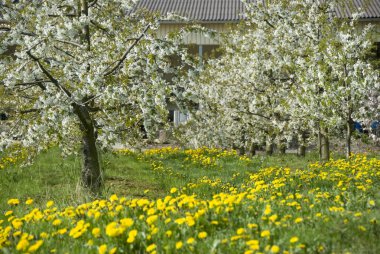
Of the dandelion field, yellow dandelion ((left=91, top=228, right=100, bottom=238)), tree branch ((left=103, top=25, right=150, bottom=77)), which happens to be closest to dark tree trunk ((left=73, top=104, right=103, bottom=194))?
tree branch ((left=103, top=25, right=150, bottom=77))

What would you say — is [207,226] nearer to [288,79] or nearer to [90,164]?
[90,164]

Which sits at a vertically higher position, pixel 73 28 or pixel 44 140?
pixel 73 28

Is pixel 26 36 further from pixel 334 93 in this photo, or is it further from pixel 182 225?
pixel 334 93

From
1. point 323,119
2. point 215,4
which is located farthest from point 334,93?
point 215,4

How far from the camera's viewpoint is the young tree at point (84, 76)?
21.9ft

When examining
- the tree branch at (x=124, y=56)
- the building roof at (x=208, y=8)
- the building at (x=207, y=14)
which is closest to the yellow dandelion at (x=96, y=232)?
the tree branch at (x=124, y=56)

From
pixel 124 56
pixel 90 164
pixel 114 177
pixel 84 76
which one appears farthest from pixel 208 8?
pixel 84 76

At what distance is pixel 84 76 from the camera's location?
6.77 metres

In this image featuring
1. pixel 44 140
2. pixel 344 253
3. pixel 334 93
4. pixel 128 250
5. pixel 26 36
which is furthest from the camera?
pixel 334 93

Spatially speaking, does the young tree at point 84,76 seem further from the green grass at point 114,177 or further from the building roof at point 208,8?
the building roof at point 208,8

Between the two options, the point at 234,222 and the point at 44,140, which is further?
the point at 44,140

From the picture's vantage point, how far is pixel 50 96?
688 centimetres

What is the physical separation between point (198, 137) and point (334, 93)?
687 cm

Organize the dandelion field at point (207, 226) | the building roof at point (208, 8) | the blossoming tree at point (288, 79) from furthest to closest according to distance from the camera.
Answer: the building roof at point (208, 8)
the blossoming tree at point (288, 79)
the dandelion field at point (207, 226)
